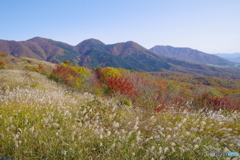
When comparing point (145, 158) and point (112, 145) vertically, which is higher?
point (112, 145)

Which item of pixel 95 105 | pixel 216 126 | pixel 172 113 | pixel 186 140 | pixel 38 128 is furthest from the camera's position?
pixel 172 113

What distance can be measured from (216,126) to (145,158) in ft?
10.0

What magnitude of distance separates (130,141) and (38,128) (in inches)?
95.1

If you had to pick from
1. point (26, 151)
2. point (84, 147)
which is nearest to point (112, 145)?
point (84, 147)

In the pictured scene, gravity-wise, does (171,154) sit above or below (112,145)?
below

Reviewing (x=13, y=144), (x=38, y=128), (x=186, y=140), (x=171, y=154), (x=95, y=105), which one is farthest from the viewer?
(x=95, y=105)

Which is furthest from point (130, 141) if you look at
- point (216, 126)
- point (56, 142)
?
point (216, 126)

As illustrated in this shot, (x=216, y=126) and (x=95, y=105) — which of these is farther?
(x=95, y=105)

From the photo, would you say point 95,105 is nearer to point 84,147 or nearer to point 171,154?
point 84,147

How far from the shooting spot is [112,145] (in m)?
3.19

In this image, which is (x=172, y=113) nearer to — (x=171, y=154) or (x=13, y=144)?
(x=171, y=154)

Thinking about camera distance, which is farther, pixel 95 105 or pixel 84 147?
pixel 95 105

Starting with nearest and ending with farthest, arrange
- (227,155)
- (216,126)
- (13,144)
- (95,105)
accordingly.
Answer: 1. (227,155)
2. (13,144)
3. (216,126)
4. (95,105)

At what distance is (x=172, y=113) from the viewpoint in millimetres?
6359
